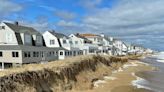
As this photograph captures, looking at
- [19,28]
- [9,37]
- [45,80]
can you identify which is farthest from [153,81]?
[19,28]

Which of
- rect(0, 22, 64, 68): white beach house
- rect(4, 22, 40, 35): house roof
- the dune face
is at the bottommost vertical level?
the dune face

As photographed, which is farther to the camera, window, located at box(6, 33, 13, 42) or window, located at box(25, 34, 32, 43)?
window, located at box(25, 34, 32, 43)

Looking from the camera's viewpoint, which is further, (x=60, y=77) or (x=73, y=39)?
(x=73, y=39)

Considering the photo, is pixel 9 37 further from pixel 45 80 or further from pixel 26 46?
pixel 45 80

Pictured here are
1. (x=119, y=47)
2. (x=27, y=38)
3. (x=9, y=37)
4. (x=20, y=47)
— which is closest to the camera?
(x=20, y=47)

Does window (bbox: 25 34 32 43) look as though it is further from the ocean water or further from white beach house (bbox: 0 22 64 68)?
the ocean water

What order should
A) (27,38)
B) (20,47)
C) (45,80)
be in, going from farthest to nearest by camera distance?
(27,38), (20,47), (45,80)

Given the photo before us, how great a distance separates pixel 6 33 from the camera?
51.2 m

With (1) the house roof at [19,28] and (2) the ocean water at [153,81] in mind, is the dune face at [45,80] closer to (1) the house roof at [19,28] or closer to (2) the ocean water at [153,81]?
(2) the ocean water at [153,81]

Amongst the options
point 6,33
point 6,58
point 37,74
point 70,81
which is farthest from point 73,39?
point 37,74

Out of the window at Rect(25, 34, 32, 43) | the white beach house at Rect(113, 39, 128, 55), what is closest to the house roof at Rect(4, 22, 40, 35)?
the window at Rect(25, 34, 32, 43)

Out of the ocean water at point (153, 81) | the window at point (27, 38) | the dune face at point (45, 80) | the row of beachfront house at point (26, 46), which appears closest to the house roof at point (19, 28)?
the row of beachfront house at point (26, 46)

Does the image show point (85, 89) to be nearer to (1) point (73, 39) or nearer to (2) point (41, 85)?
(2) point (41, 85)

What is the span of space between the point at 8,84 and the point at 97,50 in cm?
7715
